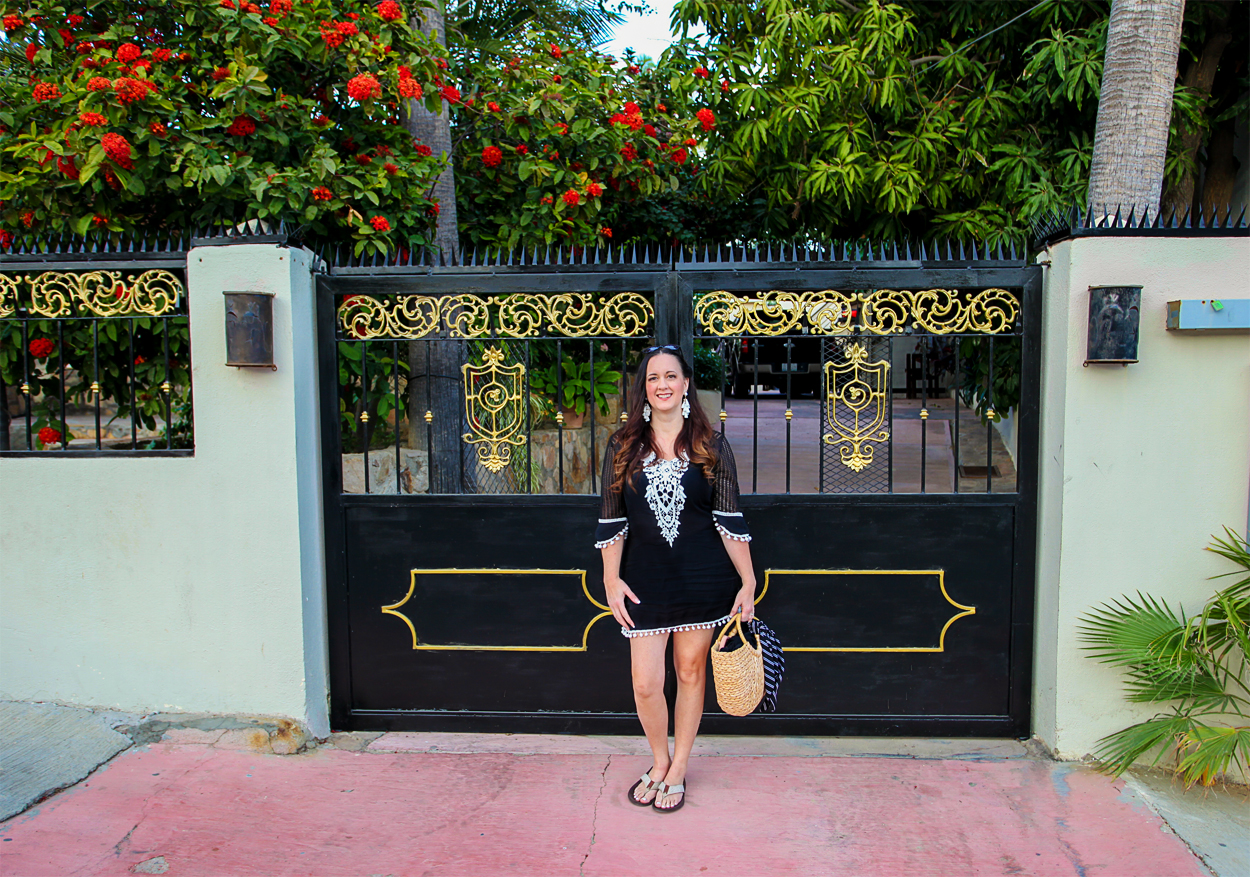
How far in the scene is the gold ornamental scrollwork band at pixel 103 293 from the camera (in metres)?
3.51

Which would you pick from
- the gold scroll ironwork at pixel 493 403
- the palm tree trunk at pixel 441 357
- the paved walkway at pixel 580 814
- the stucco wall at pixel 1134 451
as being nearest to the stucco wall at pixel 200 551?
the paved walkway at pixel 580 814

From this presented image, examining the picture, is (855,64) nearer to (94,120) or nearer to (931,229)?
(931,229)

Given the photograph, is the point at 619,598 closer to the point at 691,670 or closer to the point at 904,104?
the point at 691,670

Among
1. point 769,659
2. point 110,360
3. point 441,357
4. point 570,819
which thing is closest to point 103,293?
Answer: point 110,360

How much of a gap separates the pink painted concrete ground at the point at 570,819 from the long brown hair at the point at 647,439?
1.19m

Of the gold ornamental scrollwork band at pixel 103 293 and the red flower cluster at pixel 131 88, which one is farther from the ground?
the red flower cluster at pixel 131 88

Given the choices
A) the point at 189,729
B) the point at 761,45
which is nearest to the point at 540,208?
the point at 761,45

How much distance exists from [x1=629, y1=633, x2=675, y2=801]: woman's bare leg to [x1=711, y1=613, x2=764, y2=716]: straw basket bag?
0.20 meters

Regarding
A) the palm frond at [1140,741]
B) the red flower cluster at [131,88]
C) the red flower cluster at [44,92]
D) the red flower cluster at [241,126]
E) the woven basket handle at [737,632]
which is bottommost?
the palm frond at [1140,741]

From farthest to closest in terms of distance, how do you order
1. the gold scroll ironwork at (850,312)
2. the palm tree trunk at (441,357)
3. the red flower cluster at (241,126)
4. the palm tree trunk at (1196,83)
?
1. the palm tree trunk at (1196,83)
2. the palm tree trunk at (441,357)
3. the red flower cluster at (241,126)
4. the gold scroll ironwork at (850,312)

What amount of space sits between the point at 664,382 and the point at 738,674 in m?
1.04

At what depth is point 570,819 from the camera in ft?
9.63

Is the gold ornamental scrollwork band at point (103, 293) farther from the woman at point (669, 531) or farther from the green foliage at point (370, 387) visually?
the woman at point (669, 531)

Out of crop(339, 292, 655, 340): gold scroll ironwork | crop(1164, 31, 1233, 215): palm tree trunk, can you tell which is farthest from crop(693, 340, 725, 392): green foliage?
crop(339, 292, 655, 340): gold scroll ironwork
